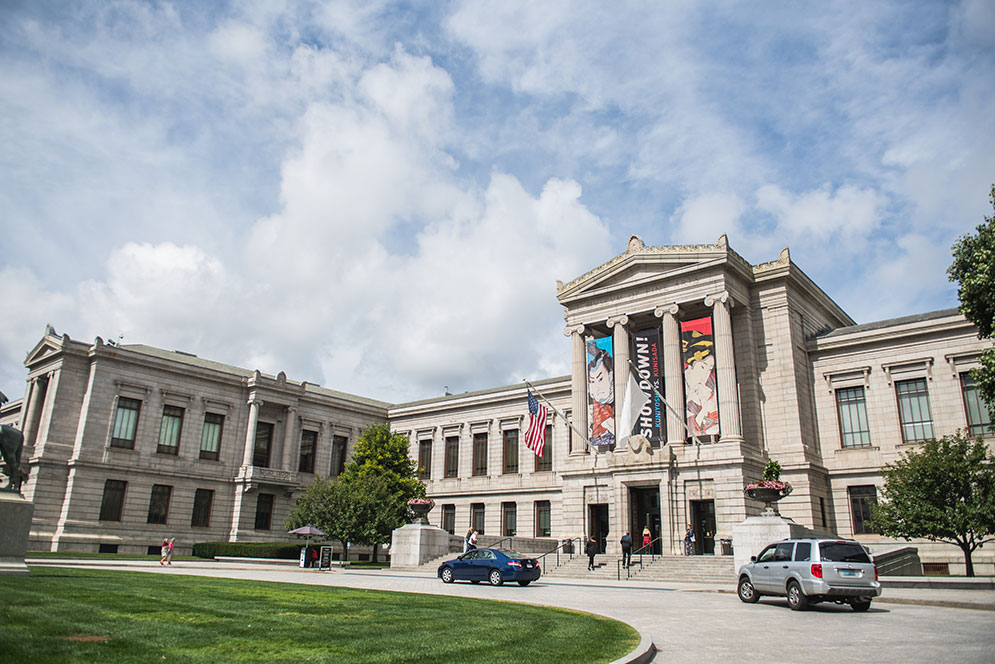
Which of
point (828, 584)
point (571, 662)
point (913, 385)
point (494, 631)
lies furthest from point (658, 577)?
point (571, 662)

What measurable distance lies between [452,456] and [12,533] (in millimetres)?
41398

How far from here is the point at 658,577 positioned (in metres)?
29.9

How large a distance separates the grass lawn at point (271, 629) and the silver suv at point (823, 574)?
5.78 meters

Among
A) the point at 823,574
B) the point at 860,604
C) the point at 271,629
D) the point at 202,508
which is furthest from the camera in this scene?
the point at 202,508

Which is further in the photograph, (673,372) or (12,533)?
(673,372)

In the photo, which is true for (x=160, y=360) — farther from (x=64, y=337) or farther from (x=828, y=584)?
(x=828, y=584)

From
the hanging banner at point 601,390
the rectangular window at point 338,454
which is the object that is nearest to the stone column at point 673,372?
the hanging banner at point 601,390

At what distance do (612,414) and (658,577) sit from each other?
12.1 metres

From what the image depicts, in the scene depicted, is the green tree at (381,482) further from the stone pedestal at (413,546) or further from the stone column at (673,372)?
the stone column at (673,372)

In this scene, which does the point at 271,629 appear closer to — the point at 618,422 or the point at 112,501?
the point at 618,422

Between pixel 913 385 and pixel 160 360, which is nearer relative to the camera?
pixel 913 385

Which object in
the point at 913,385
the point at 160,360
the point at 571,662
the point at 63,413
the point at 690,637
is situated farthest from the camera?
the point at 160,360

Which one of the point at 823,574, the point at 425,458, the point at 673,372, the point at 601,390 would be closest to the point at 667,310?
the point at 673,372

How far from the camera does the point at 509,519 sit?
2003 inches
